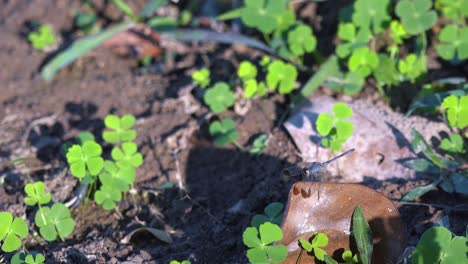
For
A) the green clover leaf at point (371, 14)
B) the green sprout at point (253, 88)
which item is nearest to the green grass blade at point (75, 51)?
the green sprout at point (253, 88)

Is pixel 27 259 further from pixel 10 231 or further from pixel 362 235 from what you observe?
pixel 362 235

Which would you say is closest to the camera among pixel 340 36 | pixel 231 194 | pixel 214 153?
pixel 231 194

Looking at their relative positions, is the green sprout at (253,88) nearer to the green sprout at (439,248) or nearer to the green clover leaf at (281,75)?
the green clover leaf at (281,75)

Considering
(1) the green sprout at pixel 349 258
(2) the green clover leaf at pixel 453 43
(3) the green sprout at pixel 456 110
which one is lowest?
(1) the green sprout at pixel 349 258

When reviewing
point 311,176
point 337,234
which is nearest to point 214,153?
point 311,176

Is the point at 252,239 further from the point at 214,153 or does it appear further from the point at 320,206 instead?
the point at 214,153

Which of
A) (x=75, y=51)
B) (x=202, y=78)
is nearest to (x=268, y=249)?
(x=202, y=78)
